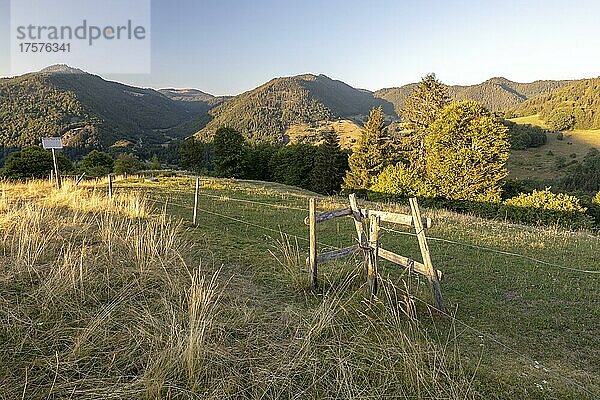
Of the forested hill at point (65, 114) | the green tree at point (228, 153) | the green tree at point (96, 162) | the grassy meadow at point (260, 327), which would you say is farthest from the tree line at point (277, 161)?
the forested hill at point (65, 114)

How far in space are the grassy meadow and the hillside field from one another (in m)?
49.1

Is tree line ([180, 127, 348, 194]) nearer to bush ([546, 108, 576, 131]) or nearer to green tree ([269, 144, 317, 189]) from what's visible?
green tree ([269, 144, 317, 189])

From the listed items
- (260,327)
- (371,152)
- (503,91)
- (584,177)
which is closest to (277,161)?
(371,152)

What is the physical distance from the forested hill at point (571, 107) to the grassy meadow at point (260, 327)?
3356 inches

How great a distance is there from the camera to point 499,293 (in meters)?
6.07

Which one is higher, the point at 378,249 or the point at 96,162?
the point at 96,162

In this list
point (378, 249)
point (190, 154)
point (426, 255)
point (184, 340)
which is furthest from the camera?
point (190, 154)

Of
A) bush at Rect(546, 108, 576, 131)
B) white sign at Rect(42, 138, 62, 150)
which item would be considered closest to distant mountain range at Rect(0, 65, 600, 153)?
bush at Rect(546, 108, 576, 131)

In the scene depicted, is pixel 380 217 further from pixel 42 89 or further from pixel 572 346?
pixel 42 89

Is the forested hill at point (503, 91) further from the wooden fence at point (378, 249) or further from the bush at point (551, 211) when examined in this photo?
the wooden fence at point (378, 249)

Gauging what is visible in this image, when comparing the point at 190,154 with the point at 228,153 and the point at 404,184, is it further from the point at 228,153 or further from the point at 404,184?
the point at 404,184

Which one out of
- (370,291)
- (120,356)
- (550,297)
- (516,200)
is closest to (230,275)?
(370,291)

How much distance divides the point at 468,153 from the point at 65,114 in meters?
97.7

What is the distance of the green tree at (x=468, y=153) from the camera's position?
24828mm
